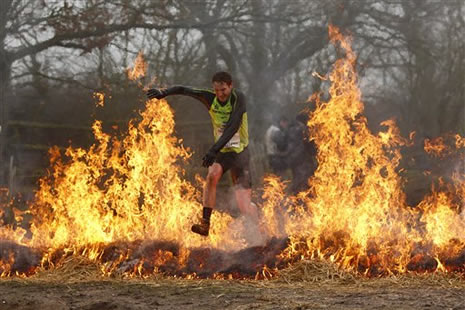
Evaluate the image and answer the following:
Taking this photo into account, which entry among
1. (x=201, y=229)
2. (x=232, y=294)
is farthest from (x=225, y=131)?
(x=232, y=294)

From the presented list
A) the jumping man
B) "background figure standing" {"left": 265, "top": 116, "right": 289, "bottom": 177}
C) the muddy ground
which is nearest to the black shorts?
the jumping man

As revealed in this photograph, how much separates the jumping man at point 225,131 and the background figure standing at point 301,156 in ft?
11.2

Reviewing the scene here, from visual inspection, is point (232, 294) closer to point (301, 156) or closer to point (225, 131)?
point (225, 131)

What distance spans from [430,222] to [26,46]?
887cm

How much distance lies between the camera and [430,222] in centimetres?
751

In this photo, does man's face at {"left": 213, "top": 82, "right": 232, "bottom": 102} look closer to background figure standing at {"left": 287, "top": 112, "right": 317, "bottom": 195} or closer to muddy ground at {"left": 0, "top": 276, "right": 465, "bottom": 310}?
muddy ground at {"left": 0, "top": 276, "right": 465, "bottom": 310}

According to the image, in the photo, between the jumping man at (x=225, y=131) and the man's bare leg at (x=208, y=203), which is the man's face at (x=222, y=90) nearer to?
the jumping man at (x=225, y=131)

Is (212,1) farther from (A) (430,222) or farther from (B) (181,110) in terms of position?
(A) (430,222)

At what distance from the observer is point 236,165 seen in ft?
25.5

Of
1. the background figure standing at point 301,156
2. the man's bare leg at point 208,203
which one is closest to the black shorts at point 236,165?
the man's bare leg at point 208,203

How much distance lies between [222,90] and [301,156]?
3.82 m

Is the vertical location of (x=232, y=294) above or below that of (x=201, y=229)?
below

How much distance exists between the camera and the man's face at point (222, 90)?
25.1ft

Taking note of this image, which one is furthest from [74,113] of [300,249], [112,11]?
[300,249]
